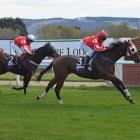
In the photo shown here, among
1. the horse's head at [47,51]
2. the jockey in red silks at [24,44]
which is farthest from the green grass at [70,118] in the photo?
the jockey in red silks at [24,44]

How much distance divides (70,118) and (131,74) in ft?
44.5

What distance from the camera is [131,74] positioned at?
25969 mm

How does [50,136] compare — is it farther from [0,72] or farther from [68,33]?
[68,33]

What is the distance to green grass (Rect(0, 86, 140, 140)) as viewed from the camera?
1035 cm

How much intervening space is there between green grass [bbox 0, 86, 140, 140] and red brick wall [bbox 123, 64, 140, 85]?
7.16m

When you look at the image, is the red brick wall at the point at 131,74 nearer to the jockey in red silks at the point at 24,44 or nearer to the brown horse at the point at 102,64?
the jockey in red silks at the point at 24,44

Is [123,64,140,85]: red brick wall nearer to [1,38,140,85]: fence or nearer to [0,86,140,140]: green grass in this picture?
[1,38,140,85]: fence

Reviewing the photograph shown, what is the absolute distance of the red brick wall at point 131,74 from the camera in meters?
25.8

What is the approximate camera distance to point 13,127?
11.2 m

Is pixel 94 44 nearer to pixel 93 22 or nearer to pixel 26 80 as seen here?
pixel 26 80

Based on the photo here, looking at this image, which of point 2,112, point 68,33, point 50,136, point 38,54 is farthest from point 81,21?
point 50,136

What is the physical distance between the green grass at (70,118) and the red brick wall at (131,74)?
7.16 m

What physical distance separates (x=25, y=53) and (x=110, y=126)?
27.7 ft

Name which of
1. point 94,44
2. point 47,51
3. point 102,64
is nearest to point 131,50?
point 102,64
